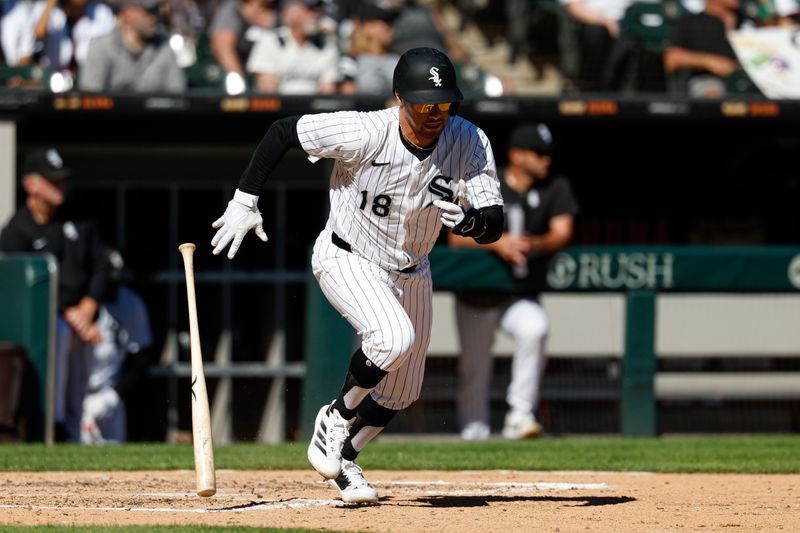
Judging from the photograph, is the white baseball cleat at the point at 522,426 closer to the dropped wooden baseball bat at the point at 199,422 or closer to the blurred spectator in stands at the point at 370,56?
the blurred spectator in stands at the point at 370,56

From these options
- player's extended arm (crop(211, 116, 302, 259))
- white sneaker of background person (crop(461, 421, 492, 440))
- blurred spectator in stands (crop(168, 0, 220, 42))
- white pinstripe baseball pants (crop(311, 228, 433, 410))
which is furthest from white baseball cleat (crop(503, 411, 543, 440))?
blurred spectator in stands (crop(168, 0, 220, 42))

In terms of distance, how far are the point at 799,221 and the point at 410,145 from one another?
681cm

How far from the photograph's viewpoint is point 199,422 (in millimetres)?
5332

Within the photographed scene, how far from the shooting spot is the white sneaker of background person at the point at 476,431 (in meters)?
9.28

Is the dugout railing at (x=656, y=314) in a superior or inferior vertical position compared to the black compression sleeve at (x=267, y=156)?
inferior

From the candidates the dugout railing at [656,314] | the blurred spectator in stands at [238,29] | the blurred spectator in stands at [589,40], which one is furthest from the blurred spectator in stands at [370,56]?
the blurred spectator in stands at [589,40]

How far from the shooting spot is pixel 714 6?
1148cm

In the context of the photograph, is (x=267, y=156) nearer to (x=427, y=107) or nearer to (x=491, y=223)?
(x=427, y=107)

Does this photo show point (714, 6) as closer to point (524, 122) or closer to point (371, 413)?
point (524, 122)

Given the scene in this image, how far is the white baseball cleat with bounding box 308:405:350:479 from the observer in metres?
5.55

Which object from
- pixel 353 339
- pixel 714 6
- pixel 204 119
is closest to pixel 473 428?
pixel 353 339

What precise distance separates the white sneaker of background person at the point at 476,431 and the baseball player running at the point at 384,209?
12.0 ft

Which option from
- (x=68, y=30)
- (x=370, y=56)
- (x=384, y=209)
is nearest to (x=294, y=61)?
(x=370, y=56)

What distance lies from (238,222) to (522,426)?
4022 millimetres
